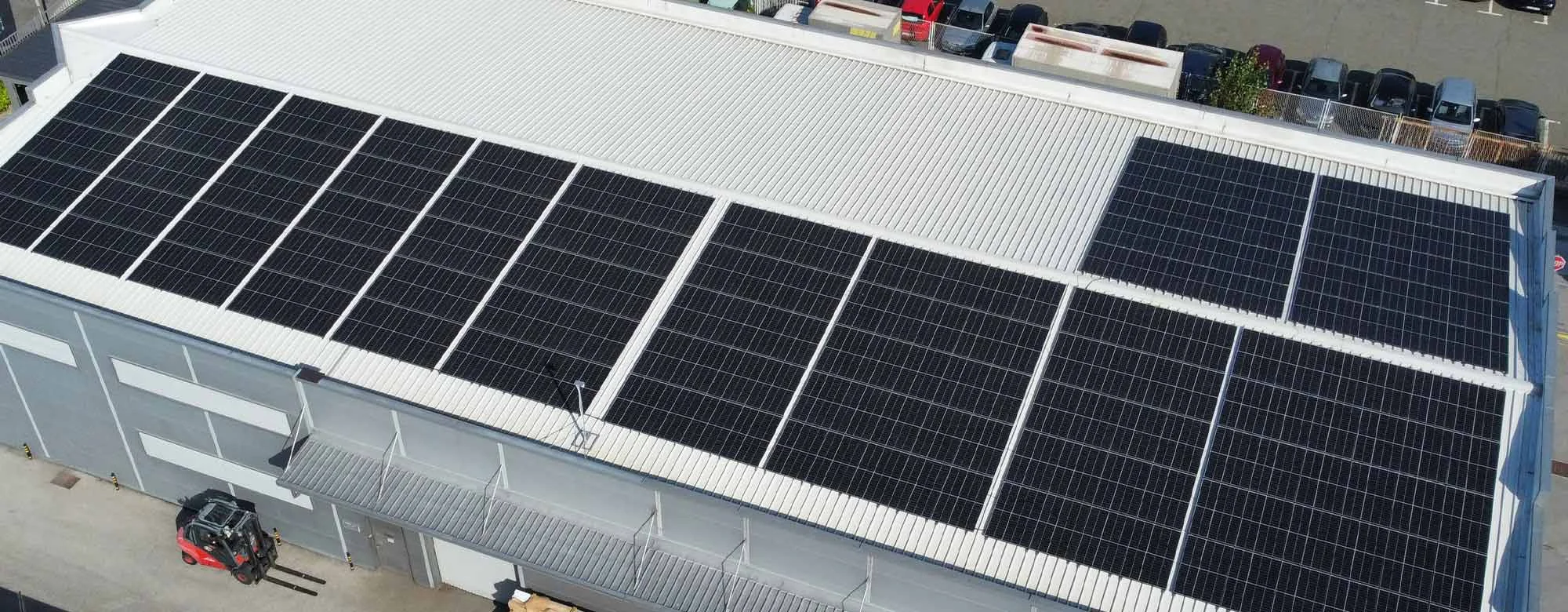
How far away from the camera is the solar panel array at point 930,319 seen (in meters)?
28.3

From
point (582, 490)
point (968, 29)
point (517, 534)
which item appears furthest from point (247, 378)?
point (968, 29)

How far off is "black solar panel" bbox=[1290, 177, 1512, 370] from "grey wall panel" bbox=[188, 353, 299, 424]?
2381 cm

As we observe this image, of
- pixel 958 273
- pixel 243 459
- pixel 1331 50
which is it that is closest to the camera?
pixel 958 273

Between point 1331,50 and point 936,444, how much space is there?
36818mm

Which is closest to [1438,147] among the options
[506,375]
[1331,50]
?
[1331,50]

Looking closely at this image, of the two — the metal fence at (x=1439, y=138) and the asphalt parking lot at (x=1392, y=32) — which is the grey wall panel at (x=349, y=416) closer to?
the metal fence at (x=1439, y=138)

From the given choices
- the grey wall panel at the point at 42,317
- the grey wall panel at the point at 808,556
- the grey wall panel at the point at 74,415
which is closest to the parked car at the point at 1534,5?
the grey wall panel at the point at 808,556

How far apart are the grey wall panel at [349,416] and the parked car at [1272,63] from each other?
37.6 meters

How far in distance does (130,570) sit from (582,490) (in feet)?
46.3

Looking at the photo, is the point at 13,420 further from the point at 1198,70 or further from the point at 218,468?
the point at 1198,70

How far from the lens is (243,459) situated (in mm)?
35250

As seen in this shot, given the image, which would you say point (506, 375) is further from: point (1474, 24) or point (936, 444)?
point (1474, 24)

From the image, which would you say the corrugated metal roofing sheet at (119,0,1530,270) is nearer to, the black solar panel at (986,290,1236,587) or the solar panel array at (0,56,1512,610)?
the solar panel array at (0,56,1512,610)

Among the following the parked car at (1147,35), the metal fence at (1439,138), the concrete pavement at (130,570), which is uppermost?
the parked car at (1147,35)
